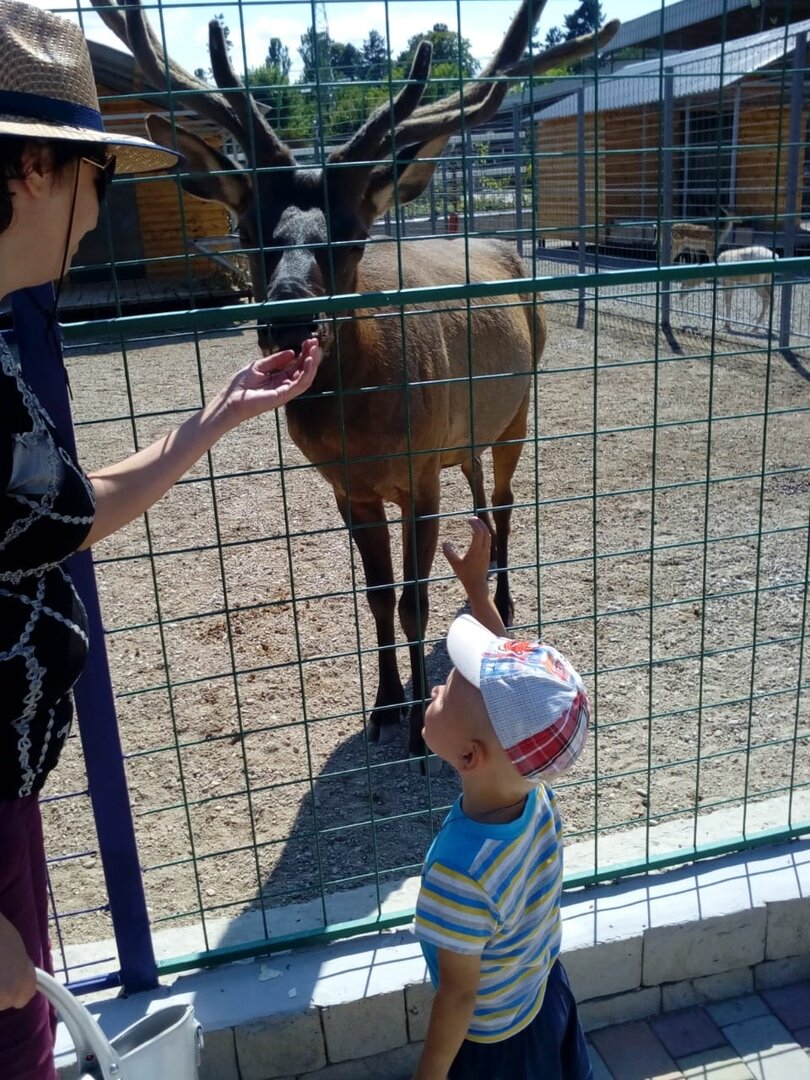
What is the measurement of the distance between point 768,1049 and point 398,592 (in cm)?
288

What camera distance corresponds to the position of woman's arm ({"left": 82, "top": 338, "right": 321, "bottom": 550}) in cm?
184

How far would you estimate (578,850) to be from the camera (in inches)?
123

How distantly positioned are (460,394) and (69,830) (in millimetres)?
2641

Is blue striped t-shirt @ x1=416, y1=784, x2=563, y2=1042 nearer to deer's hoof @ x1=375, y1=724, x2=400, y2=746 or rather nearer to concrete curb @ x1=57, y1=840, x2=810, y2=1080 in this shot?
concrete curb @ x1=57, y1=840, x2=810, y2=1080

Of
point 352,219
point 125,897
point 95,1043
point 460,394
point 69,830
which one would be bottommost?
point 69,830

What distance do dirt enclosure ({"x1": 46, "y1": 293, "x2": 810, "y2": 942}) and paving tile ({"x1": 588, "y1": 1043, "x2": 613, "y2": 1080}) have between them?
659mm

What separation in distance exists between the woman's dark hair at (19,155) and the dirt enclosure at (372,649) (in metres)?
0.84

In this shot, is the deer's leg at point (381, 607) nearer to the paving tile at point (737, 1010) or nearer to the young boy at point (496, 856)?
the paving tile at point (737, 1010)

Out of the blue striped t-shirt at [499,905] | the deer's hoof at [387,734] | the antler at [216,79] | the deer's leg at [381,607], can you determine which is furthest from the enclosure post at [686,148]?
the deer's hoof at [387,734]

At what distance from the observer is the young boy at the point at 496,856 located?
1694mm

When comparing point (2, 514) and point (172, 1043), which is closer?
point (2, 514)

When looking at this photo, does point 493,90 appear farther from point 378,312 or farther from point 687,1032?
point 687,1032

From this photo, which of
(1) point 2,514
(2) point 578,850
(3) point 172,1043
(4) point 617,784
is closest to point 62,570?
(1) point 2,514

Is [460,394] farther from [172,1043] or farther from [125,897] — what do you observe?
[172,1043]
